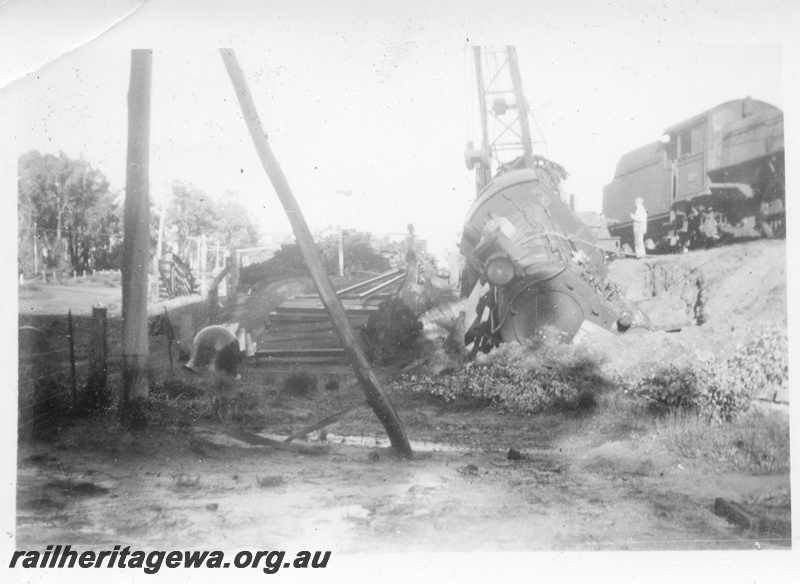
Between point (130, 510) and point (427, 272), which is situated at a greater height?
point (427, 272)

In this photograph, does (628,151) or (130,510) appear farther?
(628,151)

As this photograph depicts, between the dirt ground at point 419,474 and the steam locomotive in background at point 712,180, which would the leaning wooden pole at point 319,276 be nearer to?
the dirt ground at point 419,474

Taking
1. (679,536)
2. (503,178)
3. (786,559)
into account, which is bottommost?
(786,559)

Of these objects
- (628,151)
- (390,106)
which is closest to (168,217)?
(390,106)

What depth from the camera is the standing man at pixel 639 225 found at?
3100 mm

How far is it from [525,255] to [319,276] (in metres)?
1.27

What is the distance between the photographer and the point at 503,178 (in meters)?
3.15

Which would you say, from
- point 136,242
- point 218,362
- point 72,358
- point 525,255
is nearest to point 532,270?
point 525,255

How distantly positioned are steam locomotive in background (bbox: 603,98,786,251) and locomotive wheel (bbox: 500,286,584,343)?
21.6 inches

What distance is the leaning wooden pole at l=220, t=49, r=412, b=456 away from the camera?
2.94m

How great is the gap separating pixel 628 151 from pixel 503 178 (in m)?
0.78

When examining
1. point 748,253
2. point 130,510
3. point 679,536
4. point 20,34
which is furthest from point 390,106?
point 679,536

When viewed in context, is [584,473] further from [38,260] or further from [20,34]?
[20,34]

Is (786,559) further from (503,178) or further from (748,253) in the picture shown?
(503,178)
